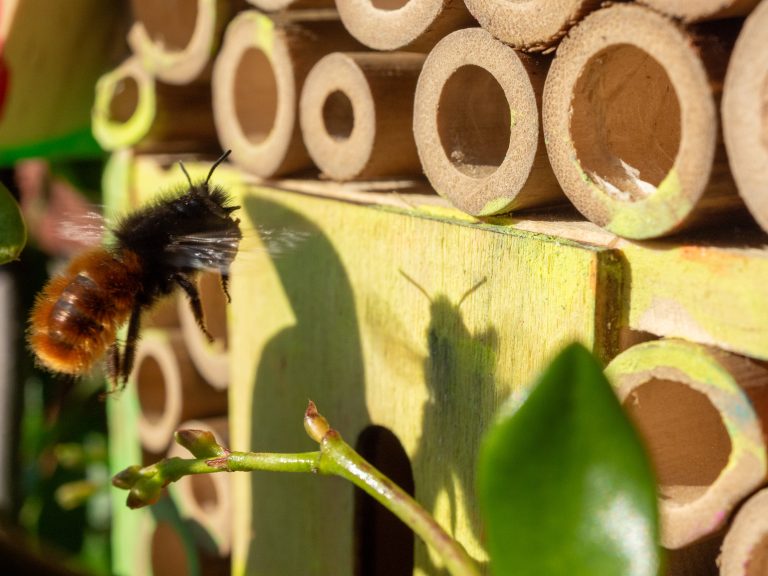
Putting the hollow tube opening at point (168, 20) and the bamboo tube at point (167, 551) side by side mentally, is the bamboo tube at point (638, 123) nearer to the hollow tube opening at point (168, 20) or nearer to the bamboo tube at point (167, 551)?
the hollow tube opening at point (168, 20)

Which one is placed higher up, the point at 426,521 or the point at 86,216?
the point at 86,216

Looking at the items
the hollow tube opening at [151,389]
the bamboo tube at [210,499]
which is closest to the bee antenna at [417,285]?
the bamboo tube at [210,499]

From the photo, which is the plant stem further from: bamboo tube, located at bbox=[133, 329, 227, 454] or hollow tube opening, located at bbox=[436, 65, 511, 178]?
bamboo tube, located at bbox=[133, 329, 227, 454]

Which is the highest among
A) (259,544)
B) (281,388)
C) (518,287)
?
(518,287)

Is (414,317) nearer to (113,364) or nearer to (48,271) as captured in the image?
(113,364)

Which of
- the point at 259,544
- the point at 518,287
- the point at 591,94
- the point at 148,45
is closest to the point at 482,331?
the point at 518,287

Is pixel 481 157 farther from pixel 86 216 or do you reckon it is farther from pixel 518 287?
pixel 86 216
